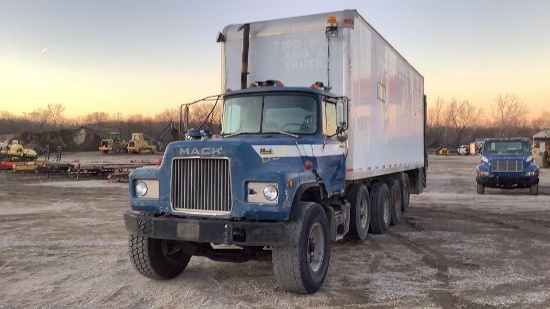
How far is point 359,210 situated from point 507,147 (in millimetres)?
13216

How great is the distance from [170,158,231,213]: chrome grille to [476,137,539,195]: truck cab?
52.9 feet

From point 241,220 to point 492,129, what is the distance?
138m

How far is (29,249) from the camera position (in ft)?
29.0

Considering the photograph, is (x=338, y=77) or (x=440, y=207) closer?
(x=338, y=77)

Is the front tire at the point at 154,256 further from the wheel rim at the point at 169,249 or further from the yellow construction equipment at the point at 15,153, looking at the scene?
the yellow construction equipment at the point at 15,153

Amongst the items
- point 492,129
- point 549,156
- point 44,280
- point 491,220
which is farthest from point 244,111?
point 492,129

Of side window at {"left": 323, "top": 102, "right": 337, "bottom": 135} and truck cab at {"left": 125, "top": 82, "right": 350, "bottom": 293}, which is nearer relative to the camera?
truck cab at {"left": 125, "top": 82, "right": 350, "bottom": 293}

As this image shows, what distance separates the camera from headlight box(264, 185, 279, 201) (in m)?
5.58

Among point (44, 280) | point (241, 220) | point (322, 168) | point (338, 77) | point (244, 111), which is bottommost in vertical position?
point (44, 280)

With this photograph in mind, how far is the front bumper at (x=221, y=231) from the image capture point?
5.59 metres

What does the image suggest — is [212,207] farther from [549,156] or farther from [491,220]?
[549,156]

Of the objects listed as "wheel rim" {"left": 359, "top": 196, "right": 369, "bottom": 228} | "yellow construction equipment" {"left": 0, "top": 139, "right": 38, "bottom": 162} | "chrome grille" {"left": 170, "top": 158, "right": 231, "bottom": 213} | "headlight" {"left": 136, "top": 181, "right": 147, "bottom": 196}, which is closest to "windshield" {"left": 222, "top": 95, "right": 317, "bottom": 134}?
"chrome grille" {"left": 170, "top": 158, "right": 231, "bottom": 213}

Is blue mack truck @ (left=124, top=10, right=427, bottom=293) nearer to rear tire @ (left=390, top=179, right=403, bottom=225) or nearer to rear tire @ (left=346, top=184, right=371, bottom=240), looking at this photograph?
rear tire @ (left=346, top=184, right=371, bottom=240)

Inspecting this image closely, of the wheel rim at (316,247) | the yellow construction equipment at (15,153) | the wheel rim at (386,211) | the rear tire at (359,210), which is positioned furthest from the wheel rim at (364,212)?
the yellow construction equipment at (15,153)
